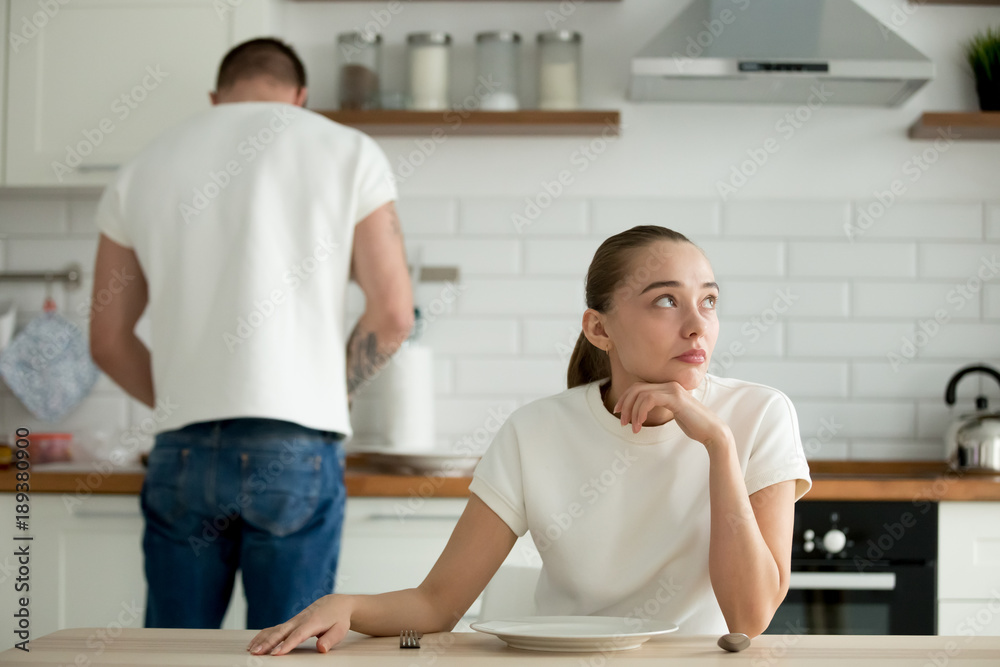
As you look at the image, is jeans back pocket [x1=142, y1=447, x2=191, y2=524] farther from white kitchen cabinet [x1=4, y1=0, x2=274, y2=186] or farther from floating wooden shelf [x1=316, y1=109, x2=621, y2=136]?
floating wooden shelf [x1=316, y1=109, x2=621, y2=136]

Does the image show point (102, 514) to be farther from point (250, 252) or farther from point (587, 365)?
point (587, 365)

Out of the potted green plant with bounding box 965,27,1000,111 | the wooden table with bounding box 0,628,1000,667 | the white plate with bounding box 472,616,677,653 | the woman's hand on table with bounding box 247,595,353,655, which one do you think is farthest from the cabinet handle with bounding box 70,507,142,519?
the potted green plant with bounding box 965,27,1000,111

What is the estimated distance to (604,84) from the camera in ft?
8.79

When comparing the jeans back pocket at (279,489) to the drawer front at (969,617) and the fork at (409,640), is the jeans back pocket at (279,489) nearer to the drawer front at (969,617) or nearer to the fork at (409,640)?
the fork at (409,640)

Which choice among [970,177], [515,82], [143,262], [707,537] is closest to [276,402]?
[143,262]

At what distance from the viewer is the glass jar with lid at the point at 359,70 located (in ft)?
8.54

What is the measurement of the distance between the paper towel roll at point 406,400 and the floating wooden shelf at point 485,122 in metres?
0.61

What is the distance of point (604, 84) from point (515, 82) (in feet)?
0.85

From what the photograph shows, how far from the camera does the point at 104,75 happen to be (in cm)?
244
